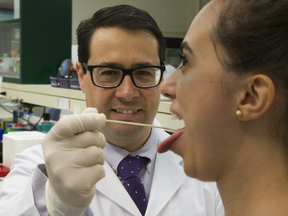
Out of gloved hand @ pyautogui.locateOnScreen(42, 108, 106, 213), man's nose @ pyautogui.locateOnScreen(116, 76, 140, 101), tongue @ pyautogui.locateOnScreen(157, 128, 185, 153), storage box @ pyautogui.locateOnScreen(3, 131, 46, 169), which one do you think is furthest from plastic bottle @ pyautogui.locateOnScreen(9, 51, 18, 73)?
tongue @ pyautogui.locateOnScreen(157, 128, 185, 153)

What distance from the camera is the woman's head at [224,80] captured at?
0.68 m

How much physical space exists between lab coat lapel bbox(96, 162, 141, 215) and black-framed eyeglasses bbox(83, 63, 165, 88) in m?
0.35

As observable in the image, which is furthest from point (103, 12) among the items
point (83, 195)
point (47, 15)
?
point (47, 15)

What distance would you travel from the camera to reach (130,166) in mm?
1387

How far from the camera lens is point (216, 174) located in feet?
2.63

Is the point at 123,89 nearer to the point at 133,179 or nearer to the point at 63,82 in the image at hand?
the point at 133,179

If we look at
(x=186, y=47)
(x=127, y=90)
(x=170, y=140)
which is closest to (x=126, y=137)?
(x=127, y=90)

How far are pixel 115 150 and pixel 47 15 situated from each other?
220cm

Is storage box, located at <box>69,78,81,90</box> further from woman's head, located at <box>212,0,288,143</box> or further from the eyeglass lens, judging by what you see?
woman's head, located at <box>212,0,288,143</box>

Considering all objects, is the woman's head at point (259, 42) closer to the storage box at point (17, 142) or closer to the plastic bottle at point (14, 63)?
the storage box at point (17, 142)

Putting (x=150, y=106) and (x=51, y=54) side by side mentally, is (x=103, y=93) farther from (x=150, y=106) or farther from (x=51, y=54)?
(x=51, y=54)

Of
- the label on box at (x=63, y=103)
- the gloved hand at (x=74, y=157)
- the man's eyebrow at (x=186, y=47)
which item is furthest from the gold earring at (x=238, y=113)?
the label on box at (x=63, y=103)

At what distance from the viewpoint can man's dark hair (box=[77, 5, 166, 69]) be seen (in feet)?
4.58

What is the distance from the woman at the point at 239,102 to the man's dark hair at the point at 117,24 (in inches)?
25.1
